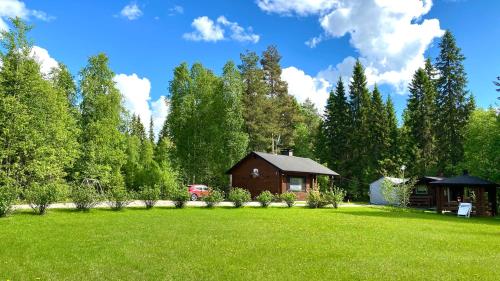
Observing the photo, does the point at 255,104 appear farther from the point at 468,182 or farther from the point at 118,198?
the point at 118,198

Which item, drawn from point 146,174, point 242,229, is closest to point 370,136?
point 146,174

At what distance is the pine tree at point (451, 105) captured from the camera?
4625 cm

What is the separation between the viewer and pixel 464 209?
28.6 m

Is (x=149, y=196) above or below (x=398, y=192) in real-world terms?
below

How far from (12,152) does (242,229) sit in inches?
737

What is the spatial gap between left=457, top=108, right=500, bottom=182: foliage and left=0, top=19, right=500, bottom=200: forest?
0.13m

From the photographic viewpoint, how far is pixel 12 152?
26703mm

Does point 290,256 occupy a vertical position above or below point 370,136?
below

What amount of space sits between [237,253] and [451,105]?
143 feet

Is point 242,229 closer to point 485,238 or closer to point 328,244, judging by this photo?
point 328,244

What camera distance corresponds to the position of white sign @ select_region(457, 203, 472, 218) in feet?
92.9

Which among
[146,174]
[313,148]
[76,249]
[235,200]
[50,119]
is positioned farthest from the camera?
[313,148]

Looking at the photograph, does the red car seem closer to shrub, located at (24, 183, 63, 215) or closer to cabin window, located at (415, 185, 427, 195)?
shrub, located at (24, 183, 63, 215)

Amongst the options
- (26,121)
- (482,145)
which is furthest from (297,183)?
(26,121)
